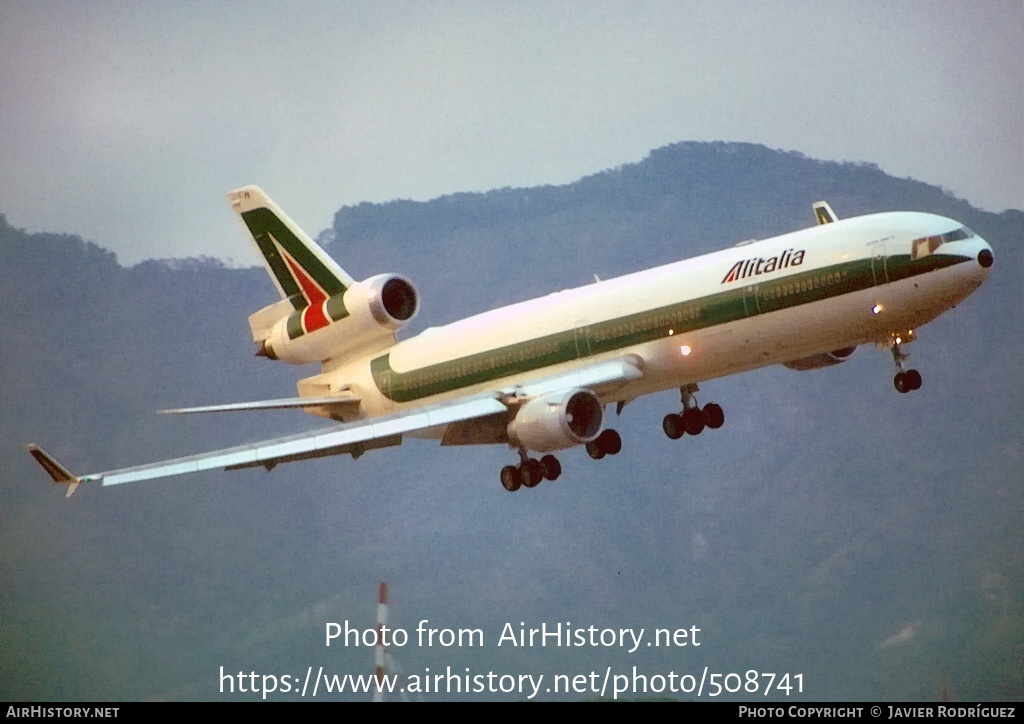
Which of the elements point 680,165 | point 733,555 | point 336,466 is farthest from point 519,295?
point 733,555

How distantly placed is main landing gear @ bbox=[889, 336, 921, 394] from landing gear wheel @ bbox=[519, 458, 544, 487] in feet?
13.6

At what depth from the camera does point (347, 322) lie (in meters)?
22.5

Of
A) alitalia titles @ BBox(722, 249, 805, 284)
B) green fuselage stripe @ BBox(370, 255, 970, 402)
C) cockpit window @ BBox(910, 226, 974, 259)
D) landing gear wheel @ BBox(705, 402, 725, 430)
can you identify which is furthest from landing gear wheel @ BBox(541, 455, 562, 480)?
cockpit window @ BBox(910, 226, 974, 259)

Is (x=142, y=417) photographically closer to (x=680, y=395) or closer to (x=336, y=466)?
(x=336, y=466)

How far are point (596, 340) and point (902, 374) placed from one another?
3348mm

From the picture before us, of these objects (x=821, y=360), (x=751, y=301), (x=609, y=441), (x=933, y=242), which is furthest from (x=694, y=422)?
(x=933, y=242)

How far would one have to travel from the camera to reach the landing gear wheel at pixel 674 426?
2197cm

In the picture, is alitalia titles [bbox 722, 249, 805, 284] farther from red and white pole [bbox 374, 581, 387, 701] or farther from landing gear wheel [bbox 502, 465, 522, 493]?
red and white pole [bbox 374, 581, 387, 701]

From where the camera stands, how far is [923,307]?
18812 millimetres

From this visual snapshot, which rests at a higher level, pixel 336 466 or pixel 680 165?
pixel 680 165

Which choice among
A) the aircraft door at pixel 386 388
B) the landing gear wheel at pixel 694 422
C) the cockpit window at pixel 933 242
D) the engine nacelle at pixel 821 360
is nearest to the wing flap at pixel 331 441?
the aircraft door at pixel 386 388

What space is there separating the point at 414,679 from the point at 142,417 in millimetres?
6953

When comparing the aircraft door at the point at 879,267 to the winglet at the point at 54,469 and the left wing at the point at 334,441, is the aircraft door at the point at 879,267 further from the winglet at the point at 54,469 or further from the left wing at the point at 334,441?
the winglet at the point at 54,469

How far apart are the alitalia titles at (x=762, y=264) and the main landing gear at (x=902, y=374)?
4.49 feet
